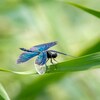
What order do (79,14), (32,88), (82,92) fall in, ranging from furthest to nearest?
1. (79,14)
2. (82,92)
3. (32,88)

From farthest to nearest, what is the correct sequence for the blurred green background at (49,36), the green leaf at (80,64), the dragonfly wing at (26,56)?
the blurred green background at (49,36) → the dragonfly wing at (26,56) → the green leaf at (80,64)

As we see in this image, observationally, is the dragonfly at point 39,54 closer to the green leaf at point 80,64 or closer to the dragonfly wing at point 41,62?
the dragonfly wing at point 41,62

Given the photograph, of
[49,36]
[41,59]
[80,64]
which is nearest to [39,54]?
[41,59]

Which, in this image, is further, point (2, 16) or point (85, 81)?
point (2, 16)

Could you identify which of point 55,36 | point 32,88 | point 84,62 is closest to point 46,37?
point 55,36

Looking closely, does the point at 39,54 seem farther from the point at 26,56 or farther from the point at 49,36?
the point at 49,36

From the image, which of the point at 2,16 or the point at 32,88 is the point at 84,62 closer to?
the point at 32,88

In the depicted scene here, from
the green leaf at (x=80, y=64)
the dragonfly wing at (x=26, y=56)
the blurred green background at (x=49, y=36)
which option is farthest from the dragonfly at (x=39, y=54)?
the blurred green background at (x=49, y=36)
